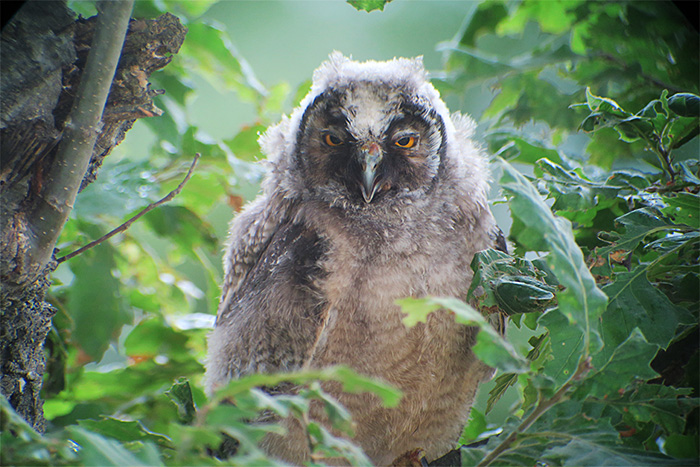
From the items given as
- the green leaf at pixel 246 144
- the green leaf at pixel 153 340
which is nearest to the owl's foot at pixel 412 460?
the green leaf at pixel 153 340

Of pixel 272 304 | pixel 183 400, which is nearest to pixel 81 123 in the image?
pixel 183 400

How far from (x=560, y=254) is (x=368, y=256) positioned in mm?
784

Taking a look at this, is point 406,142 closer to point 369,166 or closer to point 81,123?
point 369,166

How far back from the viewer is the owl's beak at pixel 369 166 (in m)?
1.34

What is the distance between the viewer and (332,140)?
1.47m

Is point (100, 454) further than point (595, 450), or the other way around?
point (595, 450)

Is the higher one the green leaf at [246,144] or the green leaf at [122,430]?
the green leaf at [246,144]

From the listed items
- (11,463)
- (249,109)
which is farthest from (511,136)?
(11,463)

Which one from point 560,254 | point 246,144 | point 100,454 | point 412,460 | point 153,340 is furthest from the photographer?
point 246,144

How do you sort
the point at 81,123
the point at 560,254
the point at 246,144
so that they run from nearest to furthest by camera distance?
the point at 560,254 → the point at 81,123 → the point at 246,144

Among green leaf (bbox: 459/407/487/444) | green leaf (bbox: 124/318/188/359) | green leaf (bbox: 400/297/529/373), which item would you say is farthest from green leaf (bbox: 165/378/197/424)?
green leaf (bbox: 459/407/487/444)

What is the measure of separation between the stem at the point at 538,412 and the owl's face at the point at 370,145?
0.78 meters

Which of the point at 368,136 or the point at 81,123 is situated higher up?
the point at 368,136

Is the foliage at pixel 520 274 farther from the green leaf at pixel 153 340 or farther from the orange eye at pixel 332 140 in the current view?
the orange eye at pixel 332 140
